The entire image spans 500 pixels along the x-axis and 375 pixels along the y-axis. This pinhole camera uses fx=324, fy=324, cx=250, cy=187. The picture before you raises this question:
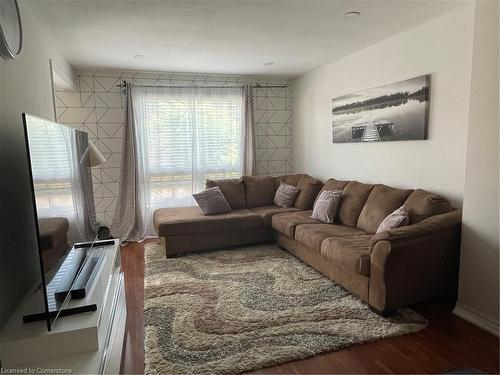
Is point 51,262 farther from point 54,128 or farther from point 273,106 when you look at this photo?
point 273,106

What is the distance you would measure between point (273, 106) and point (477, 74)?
340 cm

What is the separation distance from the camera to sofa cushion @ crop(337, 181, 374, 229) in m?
3.51

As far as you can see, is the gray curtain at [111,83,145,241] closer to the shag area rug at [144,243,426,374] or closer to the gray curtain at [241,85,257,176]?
the shag area rug at [144,243,426,374]

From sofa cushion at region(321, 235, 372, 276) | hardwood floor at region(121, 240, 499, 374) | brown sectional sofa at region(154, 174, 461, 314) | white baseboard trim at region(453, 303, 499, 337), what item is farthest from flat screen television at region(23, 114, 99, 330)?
white baseboard trim at region(453, 303, 499, 337)

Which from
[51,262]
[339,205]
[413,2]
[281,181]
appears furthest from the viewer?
[281,181]

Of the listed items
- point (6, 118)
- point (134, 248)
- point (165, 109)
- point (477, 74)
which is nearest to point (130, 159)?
point (165, 109)

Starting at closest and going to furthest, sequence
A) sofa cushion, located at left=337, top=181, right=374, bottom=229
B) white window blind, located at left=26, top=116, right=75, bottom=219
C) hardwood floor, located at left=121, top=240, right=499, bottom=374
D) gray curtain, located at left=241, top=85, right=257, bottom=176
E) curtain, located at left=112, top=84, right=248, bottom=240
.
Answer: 1. white window blind, located at left=26, top=116, right=75, bottom=219
2. hardwood floor, located at left=121, top=240, right=499, bottom=374
3. sofa cushion, located at left=337, top=181, right=374, bottom=229
4. curtain, located at left=112, top=84, right=248, bottom=240
5. gray curtain, located at left=241, top=85, right=257, bottom=176

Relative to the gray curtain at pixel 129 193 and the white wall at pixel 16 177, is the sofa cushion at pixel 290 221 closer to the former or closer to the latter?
the gray curtain at pixel 129 193

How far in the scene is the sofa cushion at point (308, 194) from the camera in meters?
4.39

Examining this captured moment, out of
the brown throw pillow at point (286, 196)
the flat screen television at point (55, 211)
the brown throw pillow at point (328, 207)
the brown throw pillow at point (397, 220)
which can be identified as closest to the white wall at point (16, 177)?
the flat screen television at point (55, 211)

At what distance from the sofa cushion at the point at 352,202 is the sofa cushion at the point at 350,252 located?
492mm

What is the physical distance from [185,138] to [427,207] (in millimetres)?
3372

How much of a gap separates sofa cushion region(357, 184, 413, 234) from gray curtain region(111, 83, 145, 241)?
10.0ft

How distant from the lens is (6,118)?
1.80m
